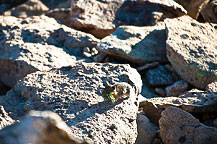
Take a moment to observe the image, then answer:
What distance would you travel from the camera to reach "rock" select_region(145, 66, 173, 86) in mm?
4957

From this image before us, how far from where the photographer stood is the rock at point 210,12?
20.0ft

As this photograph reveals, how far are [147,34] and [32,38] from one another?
1.83 meters

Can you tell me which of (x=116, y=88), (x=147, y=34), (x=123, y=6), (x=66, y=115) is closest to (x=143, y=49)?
(x=147, y=34)

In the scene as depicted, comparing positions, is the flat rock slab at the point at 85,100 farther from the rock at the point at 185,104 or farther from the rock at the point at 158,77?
the rock at the point at 158,77

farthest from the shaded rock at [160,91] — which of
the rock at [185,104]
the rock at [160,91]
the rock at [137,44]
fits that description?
the rock at [185,104]

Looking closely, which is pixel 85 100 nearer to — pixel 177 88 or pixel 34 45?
pixel 177 88

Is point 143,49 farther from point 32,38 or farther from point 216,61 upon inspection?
point 32,38

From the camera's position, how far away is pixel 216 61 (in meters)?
4.92

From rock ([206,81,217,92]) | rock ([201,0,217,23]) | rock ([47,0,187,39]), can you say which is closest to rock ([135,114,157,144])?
rock ([206,81,217,92])

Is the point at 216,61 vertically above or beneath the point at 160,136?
above

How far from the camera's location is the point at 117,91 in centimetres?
354

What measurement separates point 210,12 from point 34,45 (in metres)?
3.21

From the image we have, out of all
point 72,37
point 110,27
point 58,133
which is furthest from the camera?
point 110,27

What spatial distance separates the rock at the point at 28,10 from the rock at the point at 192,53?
3.06 meters
